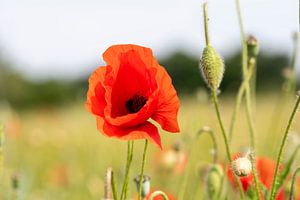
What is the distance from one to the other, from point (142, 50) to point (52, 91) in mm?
24519

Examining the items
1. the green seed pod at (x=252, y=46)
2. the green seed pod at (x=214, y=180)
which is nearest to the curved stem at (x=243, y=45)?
the green seed pod at (x=252, y=46)

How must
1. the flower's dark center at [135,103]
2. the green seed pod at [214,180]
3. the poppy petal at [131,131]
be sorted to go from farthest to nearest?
the green seed pod at [214,180], the flower's dark center at [135,103], the poppy petal at [131,131]

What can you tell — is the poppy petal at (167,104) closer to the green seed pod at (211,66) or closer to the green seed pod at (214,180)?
the green seed pod at (211,66)

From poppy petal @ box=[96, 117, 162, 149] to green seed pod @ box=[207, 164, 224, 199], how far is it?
44 cm

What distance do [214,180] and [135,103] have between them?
1.24 ft

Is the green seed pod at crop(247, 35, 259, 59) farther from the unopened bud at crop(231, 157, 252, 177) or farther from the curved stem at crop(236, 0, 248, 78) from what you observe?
the unopened bud at crop(231, 157, 252, 177)

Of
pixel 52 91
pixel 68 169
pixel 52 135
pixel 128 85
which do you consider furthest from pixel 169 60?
pixel 128 85

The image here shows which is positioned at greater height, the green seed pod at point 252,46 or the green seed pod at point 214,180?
the green seed pod at point 252,46

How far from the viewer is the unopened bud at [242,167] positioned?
0.79m

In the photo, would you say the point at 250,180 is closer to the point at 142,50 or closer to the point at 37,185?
the point at 142,50

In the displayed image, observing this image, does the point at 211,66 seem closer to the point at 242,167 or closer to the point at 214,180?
the point at 242,167

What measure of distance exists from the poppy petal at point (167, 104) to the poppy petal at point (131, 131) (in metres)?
0.02

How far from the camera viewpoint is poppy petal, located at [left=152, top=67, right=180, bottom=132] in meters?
0.80

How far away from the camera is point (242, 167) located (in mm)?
796
